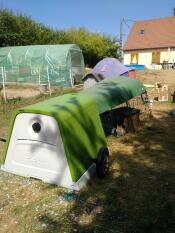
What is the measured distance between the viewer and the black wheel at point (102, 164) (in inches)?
215

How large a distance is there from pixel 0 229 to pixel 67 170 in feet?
4.91

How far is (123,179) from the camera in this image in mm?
5586

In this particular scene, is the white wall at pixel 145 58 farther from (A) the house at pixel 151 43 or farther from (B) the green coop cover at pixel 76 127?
(B) the green coop cover at pixel 76 127

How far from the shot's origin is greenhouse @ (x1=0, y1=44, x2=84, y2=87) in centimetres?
1916

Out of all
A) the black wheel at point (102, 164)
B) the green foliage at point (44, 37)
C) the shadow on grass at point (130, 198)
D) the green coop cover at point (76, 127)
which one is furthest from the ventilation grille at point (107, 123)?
the green foliage at point (44, 37)

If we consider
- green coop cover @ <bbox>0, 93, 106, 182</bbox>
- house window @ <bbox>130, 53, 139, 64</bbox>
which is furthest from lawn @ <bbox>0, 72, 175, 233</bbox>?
house window @ <bbox>130, 53, 139, 64</bbox>

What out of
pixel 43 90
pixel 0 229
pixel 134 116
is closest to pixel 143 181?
pixel 0 229

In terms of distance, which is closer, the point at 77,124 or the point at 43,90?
the point at 77,124

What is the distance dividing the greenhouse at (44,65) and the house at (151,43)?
1871cm

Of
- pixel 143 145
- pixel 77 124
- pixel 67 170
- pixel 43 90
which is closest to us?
pixel 67 170

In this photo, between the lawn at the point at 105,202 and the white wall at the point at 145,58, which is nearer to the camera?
the lawn at the point at 105,202

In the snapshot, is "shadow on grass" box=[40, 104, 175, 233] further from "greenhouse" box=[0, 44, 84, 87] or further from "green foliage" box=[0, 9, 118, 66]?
"green foliage" box=[0, 9, 118, 66]

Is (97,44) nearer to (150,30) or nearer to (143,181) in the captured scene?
(150,30)

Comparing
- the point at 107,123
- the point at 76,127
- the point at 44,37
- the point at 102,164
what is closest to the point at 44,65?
the point at 44,37
